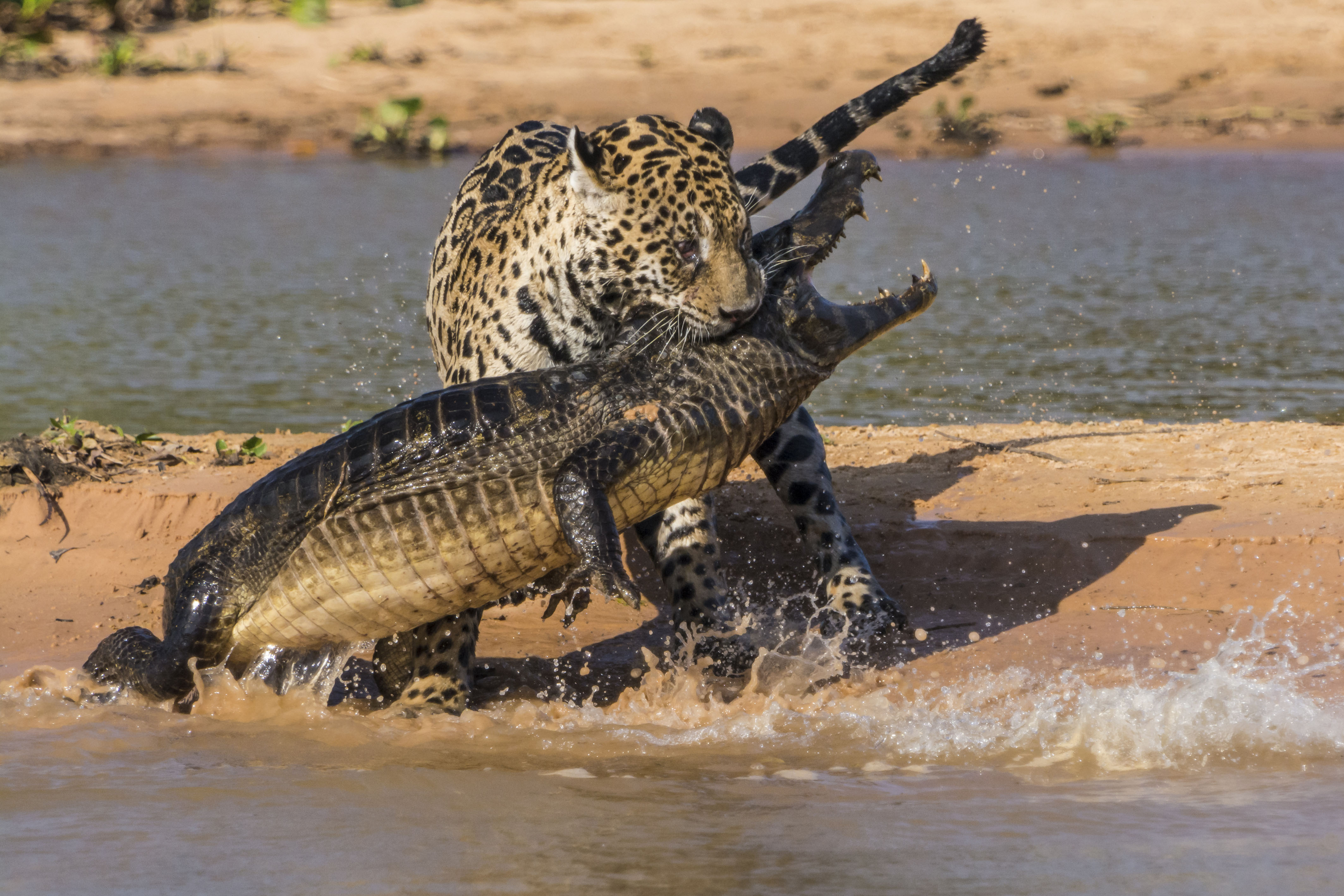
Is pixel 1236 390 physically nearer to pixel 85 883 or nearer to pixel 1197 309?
pixel 1197 309

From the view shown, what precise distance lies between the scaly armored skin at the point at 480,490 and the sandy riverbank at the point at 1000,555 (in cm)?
97

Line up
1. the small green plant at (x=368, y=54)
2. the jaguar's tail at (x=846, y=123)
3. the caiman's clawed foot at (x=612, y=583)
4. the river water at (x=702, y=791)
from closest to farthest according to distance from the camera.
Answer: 1. the river water at (x=702, y=791)
2. the caiman's clawed foot at (x=612, y=583)
3. the jaguar's tail at (x=846, y=123)
4. the small green plant at (x=368, y=54)

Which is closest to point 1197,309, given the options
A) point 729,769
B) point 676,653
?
point 676,653

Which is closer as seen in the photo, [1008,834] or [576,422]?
[1008,834]

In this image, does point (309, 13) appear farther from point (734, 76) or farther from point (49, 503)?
point (49, 503)

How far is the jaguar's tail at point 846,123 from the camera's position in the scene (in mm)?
6000

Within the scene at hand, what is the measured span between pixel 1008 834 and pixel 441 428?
184 centimetres

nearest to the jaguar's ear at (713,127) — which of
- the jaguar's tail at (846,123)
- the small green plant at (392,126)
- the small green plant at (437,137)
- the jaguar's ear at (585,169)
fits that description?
the jaguar's tail at (846,123)

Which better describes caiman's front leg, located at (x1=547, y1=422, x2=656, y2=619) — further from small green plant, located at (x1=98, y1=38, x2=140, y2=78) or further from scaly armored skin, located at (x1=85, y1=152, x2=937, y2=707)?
small green plant, located at (x1=98, y1=38, x2=140, y2=78)

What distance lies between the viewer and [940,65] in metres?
6.11

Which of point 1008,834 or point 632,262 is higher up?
point 632,262

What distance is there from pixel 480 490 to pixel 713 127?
191 centimetres

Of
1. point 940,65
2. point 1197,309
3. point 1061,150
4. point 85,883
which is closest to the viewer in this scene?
point 85,883

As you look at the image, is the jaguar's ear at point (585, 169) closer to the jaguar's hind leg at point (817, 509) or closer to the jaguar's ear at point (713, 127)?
the jaguar's ear at point (713, 127)
